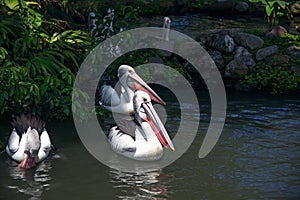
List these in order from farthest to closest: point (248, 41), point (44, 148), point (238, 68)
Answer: point (248, 41) → point (238, 68) → point (44, 148)

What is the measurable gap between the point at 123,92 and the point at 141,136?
2548mm

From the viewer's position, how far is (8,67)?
11602 millimetres

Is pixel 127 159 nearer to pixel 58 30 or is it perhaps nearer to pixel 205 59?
pixel 58 30

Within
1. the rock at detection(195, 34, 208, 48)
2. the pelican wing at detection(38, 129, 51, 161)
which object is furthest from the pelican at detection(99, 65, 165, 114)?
the rock at detection(195, 34, 208, 48)

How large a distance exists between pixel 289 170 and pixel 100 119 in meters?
4.56

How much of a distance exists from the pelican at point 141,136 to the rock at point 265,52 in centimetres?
731

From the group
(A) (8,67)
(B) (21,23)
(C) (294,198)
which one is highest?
(B) (21,23)

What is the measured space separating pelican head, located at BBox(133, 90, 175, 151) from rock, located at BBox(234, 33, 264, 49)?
7798mm

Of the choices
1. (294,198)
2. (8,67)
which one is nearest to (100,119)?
(8,67)

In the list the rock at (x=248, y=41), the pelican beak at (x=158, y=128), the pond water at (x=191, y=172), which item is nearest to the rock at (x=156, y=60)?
the rock at (x=248, y=41)

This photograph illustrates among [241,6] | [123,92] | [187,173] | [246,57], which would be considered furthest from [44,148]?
[241,6]

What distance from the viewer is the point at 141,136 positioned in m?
10.8

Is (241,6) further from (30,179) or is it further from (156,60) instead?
(30,179)

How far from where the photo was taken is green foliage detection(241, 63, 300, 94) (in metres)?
16.4
